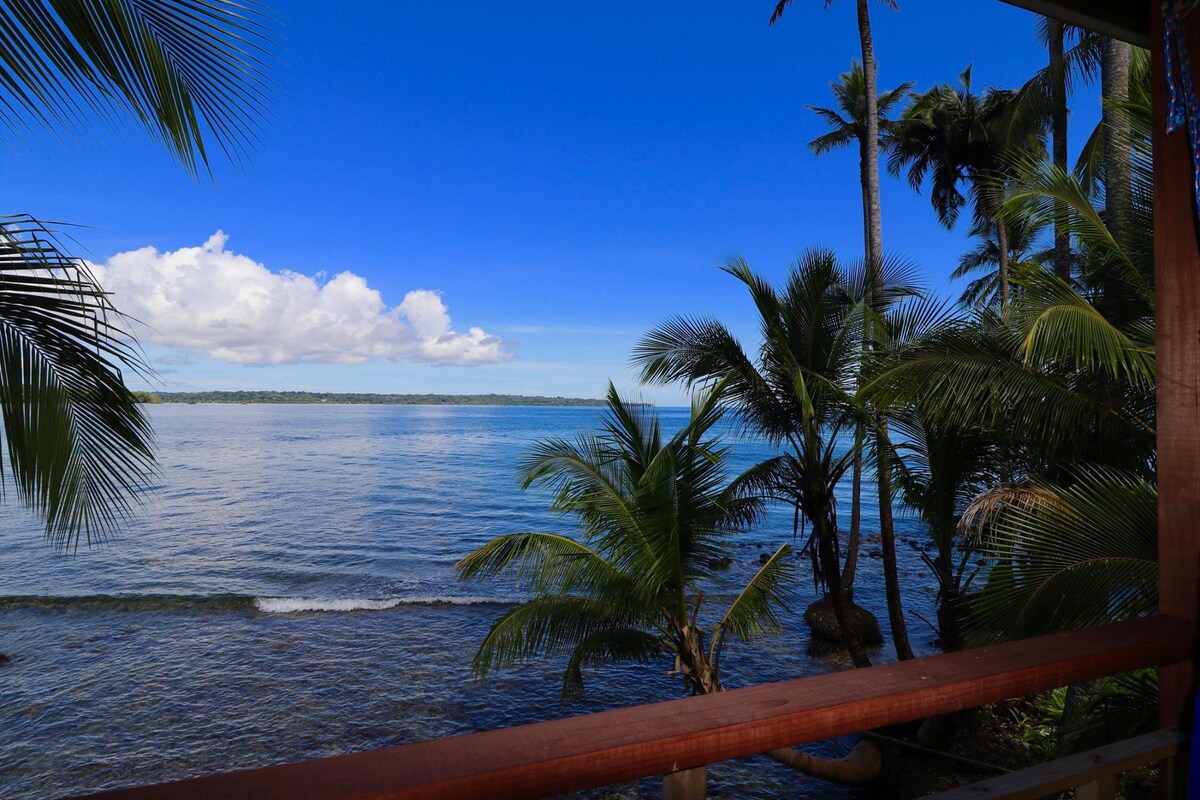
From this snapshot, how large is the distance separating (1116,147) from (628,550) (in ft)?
18.9

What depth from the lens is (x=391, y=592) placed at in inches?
591

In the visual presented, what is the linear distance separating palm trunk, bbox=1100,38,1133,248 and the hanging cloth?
2.93 m

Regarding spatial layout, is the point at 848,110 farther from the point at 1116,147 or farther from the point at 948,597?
the point at 948,597

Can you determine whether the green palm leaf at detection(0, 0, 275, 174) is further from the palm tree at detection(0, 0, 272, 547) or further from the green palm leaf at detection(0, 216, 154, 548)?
the green palm leaf at detection(0, 216, 154, 548)

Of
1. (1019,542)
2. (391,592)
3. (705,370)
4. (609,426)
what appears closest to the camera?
(1019,542)

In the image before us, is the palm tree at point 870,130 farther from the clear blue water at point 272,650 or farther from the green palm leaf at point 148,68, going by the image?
the green palm leaf at point 148,68

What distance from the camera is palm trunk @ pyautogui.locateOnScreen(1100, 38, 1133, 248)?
4.67 m

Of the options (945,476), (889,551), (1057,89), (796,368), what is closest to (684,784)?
(945,476)

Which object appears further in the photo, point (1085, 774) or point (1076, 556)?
point (1076, 556)

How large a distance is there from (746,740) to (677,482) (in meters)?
4.45

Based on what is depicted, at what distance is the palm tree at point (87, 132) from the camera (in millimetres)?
1747

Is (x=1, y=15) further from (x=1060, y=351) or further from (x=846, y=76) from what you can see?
(x=846, y=76)

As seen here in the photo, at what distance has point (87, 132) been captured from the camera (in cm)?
193

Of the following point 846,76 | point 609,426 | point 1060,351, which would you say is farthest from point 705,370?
point 846,76
